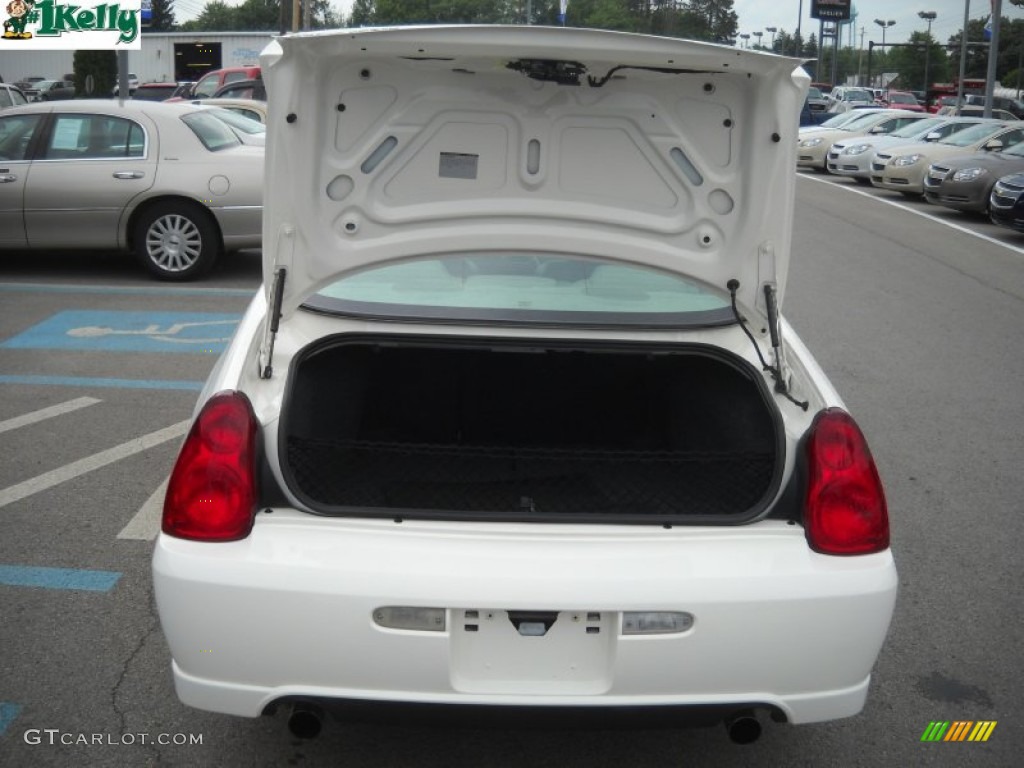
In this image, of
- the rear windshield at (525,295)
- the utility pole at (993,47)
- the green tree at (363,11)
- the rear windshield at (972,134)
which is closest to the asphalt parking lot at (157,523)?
the rear windshield at (525,295)

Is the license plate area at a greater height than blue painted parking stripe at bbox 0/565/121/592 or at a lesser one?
greater

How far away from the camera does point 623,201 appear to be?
10.0ft

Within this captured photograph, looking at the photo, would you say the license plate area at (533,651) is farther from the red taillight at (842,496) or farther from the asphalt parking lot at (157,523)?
the red taillight at (842,496)

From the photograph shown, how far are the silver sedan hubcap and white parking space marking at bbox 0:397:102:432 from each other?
3950 mm

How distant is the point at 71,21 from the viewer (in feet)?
86.7

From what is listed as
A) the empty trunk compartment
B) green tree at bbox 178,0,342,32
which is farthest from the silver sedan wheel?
green tree at bbox 178,0,342,32

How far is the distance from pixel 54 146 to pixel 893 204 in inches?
574

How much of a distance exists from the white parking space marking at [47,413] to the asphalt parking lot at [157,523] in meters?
0.02

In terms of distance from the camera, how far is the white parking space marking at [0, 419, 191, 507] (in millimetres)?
5176

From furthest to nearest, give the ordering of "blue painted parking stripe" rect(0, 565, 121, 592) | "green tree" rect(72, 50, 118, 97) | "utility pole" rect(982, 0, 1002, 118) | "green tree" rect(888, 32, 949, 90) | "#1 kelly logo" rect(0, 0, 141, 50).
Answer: "green tree" rect(888, 32, 949, 90)
"green tree" rect(72, 50, 118, 97)
"utility pole" rect(982, 0, 1002, 118)
"#1 kelly logo" rect(0, 0, 141, 50)
"blue painted parking stripe" rect(0, 565, 121, 592)

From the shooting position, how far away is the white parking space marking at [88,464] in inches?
204

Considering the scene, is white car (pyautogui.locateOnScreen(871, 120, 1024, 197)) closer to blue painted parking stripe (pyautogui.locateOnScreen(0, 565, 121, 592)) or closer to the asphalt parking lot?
the asphalt parking lot

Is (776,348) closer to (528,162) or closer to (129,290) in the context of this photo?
(528,162)

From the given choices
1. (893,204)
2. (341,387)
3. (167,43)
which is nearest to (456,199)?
(341,387)
